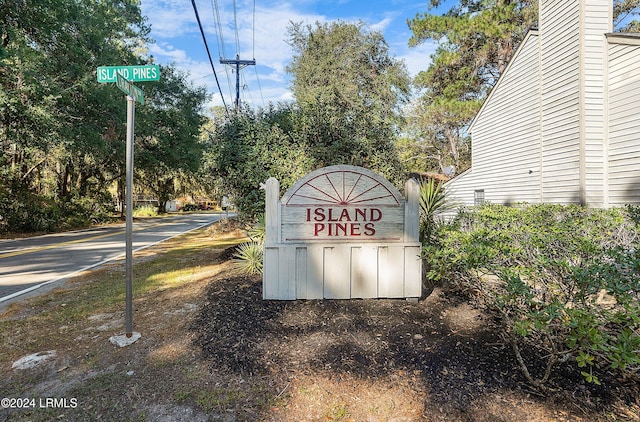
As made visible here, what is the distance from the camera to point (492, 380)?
2.43m

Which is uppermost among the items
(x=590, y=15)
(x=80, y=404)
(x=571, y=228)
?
(x=590, y=15)

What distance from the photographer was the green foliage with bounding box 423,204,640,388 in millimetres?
1758

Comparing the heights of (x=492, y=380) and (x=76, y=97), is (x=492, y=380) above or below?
below

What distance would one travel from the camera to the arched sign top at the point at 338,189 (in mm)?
3979

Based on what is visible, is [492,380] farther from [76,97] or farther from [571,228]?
[76,97]

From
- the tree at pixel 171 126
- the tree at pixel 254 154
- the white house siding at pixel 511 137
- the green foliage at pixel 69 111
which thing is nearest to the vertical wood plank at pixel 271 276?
the tree at pixel 254 154

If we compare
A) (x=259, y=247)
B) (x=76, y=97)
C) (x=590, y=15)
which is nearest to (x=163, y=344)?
(x=259, y=247)

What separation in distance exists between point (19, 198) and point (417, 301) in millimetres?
17143

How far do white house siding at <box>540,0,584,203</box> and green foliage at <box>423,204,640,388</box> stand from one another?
13.0 ft

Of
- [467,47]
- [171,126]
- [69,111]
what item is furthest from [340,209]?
[171,126]

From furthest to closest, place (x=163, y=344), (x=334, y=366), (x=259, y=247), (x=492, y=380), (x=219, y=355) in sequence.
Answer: (x=259, y=247)
(x=163, y=344)
(x=219, y=355)
(x=334, y=366)
(x=492, y=380)

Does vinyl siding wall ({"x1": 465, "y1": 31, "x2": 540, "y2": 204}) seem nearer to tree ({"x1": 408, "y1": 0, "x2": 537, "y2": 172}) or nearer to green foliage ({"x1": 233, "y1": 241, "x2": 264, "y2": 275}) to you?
tree ({"x1": 408, "y1": 0, "x2": 537, "y2": 172})

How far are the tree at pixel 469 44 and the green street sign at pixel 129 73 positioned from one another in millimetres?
15223

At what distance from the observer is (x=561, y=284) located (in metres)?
2.53
